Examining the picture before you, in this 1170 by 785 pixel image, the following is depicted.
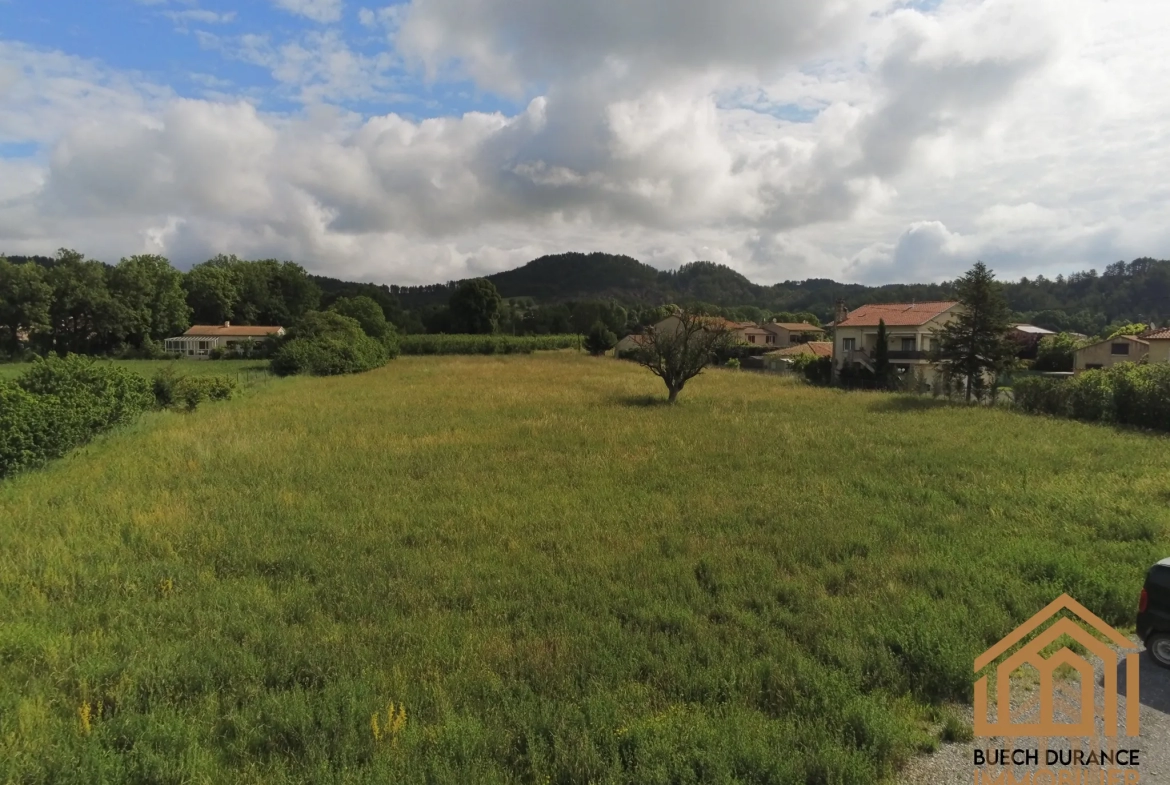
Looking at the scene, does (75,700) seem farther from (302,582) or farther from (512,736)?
(512,736)

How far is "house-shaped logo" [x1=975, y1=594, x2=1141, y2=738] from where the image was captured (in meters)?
3.78

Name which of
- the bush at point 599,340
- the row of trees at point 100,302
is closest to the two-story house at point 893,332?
the bush at point 599,340

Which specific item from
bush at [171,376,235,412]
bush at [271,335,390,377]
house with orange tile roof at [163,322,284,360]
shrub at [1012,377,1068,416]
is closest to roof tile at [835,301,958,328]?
shrub at [1012,377,1068,416]

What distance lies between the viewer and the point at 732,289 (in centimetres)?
16575

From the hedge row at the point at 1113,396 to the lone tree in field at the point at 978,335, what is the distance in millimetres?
3191

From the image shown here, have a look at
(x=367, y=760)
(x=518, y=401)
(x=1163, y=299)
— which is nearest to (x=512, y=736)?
(x=367, y=760)

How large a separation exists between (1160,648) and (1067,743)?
5.21ft

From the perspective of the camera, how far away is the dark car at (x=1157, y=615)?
4320 millimetres

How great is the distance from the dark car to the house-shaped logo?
185 millimetres

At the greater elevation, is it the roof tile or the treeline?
the treeline

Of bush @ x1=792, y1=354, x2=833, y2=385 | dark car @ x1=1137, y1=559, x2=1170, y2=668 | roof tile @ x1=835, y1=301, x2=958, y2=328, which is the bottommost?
dark car @ x1=1137, y1=559, x2=1170, y2=668

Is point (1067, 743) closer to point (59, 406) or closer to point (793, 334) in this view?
point (59, 406)

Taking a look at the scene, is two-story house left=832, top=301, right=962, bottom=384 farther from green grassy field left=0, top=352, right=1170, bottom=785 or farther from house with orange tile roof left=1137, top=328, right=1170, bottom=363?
green grassy field left=0, top=352, right=1170, bottom=785

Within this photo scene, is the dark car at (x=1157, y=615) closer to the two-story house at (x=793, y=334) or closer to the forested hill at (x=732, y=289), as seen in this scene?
the two-story house at (x=793, y=334)
